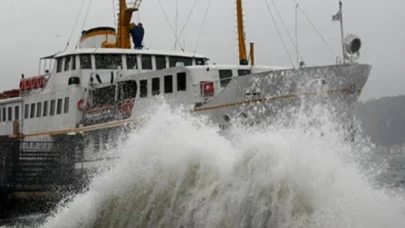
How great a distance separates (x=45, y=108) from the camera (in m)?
28.3

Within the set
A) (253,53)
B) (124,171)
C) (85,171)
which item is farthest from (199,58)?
(124,171)

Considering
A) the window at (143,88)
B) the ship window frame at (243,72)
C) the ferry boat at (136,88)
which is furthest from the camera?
the ship window frame at (243,72)

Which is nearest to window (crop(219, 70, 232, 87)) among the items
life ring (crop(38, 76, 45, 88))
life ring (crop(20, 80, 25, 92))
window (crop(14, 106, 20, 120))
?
life ring (crop(38, 76, 45, 88))

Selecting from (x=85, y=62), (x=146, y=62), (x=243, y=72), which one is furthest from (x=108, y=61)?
(x=243, y=72)

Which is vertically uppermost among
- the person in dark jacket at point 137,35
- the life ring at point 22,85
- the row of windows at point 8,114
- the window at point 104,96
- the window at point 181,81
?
the person in dark jacket at point 137,35

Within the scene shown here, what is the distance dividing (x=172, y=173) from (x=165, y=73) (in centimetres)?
1190

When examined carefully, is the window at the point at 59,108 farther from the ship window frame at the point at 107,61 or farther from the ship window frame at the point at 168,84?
the ship window frame at the point at 168,84

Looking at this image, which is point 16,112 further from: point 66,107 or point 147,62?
point 147,62

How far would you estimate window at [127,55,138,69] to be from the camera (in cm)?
2749

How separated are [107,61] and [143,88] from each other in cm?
416

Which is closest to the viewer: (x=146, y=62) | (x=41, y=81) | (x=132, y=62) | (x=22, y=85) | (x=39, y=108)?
(x=132, y=62)

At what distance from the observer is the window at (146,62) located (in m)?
27.8

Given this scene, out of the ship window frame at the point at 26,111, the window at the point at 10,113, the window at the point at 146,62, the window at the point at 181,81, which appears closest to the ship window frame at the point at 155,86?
the window at the point at 181,81

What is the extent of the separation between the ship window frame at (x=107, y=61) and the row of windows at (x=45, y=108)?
6.49 feet
